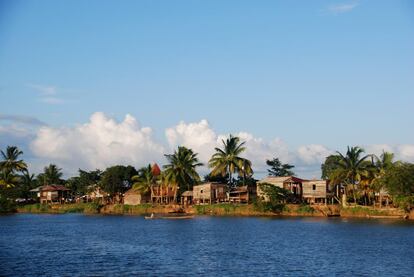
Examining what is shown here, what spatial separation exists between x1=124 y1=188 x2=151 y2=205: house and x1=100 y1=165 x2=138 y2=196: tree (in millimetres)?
5594

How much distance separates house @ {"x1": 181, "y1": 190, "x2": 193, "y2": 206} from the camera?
10593 cm

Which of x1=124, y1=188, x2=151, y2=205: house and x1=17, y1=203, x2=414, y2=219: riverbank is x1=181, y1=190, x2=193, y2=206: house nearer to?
x1=17, y1=203, x2=414, y2=219: riverbank

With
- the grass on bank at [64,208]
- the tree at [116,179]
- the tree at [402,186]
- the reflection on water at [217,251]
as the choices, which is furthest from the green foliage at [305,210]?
the tree at [116,179]

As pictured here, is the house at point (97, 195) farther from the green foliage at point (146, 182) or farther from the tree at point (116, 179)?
the green foliage at point (146, 182)

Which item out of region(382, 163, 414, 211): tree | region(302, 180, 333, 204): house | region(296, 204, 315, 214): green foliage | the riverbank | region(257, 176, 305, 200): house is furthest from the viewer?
region(257, 176, 305, 200): house

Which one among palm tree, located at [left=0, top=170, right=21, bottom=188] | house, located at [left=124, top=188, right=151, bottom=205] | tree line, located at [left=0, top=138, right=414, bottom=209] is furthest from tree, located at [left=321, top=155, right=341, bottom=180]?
palm tree, located at [left=0, top=170, right=21, bottom=188]

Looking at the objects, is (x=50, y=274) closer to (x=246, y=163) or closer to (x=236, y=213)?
(x=236, y=213)

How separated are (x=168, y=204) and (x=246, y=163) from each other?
1771 cm

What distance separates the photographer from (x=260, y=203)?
8550cm

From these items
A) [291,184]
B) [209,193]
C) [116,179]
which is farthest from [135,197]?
[291,184]

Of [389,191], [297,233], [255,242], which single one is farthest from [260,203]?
[255,242]

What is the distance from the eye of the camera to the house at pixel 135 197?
112 meters

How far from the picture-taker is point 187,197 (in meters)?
108

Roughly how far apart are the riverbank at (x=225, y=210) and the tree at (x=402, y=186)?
83.5 inches
